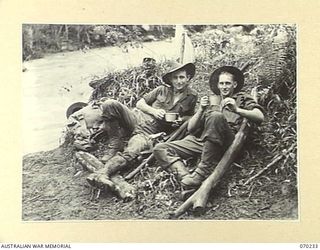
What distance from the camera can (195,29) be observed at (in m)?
1.02

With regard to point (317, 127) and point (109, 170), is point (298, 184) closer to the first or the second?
point (317, 127)

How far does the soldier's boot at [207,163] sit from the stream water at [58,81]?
0.19 metres

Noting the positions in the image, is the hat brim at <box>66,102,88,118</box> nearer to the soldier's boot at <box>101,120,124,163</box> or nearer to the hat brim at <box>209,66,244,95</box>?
the soldier's boot at <box>101,120,124,163</box>

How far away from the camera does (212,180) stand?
1.00m

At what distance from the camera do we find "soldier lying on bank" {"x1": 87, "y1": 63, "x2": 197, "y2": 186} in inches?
39.9

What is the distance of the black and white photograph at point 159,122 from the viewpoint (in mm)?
1001

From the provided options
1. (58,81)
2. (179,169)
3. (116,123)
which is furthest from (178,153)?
(58,81)

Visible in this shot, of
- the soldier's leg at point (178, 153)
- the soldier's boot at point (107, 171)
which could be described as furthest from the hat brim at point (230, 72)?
the soldier's boot at point (107, 171)

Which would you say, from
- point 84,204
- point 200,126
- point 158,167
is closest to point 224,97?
point 200,126

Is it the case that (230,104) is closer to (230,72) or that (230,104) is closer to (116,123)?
(230,72)

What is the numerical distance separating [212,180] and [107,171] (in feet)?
0.64

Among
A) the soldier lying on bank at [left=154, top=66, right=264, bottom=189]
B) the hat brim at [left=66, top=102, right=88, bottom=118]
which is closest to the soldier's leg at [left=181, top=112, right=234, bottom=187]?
the soldier lying on bank at [left=154, top=66, right=264, bottom=189]

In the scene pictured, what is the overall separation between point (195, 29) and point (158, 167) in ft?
0.89

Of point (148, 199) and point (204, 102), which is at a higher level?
point (204, 102)
